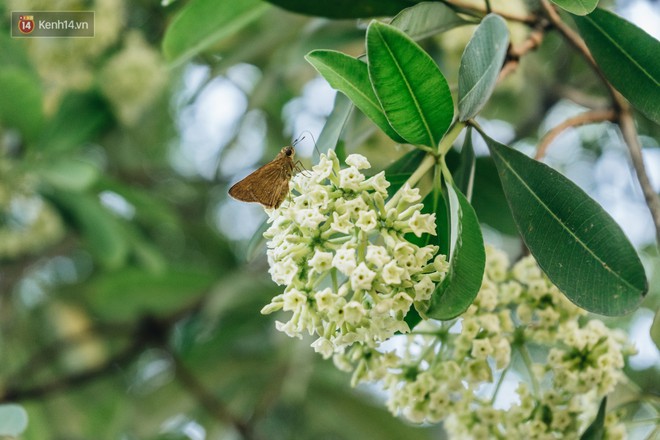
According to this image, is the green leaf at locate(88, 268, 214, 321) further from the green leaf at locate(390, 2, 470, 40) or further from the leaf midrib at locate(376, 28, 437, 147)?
the leaf midrib at locate(376, 28, 437, 147)

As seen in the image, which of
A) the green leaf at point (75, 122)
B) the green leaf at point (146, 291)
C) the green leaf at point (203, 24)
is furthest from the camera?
the green leaf at point (146, 291)

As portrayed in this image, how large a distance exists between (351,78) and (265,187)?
22 cm

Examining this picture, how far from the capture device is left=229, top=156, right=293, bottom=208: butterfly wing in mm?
1206

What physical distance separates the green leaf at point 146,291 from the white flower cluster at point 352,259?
1.96 metres

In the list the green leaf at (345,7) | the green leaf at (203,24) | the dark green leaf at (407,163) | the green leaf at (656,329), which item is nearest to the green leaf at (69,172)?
the green leaf at (203,24)

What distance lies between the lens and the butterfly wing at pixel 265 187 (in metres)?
1.21

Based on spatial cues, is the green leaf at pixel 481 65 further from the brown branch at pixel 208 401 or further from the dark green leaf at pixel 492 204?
the brown branch at pixel 208 401

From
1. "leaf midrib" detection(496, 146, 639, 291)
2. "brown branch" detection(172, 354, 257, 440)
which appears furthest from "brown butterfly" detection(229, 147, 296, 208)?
"brown branch" detection(172, 354, 257, 440)

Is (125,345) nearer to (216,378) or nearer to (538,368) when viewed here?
(216,378)

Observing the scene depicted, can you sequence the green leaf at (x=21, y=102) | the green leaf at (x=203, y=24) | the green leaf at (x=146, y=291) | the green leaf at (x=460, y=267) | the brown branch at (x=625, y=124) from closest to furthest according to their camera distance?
the green leaf at (x=460, y=267), the brown branch at (x=625, y=124), the green leaf at (x=203, y=24), the green leaf at (x=21, y=102), the green leaf at (x=146, y=291)

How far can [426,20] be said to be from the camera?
1347 millimetres

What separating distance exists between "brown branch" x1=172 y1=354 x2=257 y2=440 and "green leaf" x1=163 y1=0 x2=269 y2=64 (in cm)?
148

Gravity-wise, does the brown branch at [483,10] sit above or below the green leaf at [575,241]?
above

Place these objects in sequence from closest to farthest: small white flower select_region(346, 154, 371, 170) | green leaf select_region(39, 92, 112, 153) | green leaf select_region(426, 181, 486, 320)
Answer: green leaf select_region(426, 181, 486, 320) < small white flower select_region(346, 154, 371, 170) < green leaf select_region(39, 92, 112, 153)
